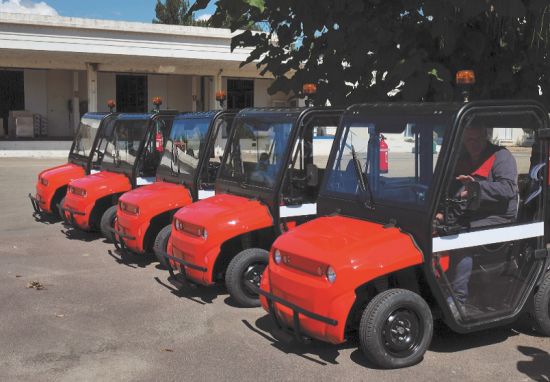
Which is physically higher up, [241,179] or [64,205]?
[241,179]

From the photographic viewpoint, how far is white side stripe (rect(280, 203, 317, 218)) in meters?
6.44

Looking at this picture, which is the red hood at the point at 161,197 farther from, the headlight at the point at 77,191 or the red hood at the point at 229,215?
the headlight at the point at 77,191

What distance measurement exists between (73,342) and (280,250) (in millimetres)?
1916

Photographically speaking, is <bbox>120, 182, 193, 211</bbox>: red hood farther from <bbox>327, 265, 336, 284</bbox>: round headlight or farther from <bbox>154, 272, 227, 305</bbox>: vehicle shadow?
<bbox>327, 265, 336, 284</bbox>: round headlight

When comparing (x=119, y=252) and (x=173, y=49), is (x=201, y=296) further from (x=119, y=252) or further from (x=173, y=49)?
(x=173, y=49)

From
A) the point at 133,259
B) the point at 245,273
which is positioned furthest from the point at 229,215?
the point at 133,259

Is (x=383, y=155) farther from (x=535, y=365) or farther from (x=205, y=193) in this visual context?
(x=205, y=193)

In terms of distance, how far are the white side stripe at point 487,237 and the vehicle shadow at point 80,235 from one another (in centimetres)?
646

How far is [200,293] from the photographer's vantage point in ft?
22.5

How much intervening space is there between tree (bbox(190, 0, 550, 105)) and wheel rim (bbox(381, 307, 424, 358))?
223 cm

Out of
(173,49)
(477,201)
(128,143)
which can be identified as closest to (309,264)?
(477,201)

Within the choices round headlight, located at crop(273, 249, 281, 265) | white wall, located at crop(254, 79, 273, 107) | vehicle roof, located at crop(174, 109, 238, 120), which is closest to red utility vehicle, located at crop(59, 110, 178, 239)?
vehicle roof, located at crop(174, 109, 238, 120)

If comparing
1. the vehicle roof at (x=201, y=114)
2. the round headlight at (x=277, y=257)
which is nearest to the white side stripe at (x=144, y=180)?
the vehicle roof at (x=201, y=114)

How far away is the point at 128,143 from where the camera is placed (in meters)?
9.85
